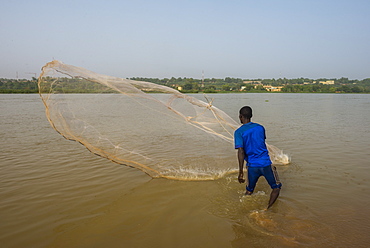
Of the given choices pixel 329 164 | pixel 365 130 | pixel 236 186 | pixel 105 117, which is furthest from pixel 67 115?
pixel 365 130

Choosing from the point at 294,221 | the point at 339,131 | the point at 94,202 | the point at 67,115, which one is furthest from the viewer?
the point at 339,131

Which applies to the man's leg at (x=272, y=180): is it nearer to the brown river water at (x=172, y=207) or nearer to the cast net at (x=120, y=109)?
the brown river water at (x=172, y=207)

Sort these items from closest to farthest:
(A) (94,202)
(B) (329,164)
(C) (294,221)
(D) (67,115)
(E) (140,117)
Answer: (C) (294,221) < (A) (94,202) < (D) (67,115) < (B) (329,164) < (E) (140,117)

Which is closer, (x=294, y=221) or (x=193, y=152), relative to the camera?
(x=294, y=221)

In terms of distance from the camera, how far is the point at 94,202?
152 inches

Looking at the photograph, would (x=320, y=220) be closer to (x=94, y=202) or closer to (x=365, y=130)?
(x=94, y=202)

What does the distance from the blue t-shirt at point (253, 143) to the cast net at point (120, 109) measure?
1506 millimetres

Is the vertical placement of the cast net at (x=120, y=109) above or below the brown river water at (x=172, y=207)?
above

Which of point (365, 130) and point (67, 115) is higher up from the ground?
point (67, 115)

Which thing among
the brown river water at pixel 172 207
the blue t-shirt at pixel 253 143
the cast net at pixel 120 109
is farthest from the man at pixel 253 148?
the cast net at pixel 120 109

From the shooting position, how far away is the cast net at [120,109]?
15.9 feet

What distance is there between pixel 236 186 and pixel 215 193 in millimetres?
454

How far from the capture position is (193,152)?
6445mm

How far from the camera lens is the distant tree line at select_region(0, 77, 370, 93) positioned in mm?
5094
